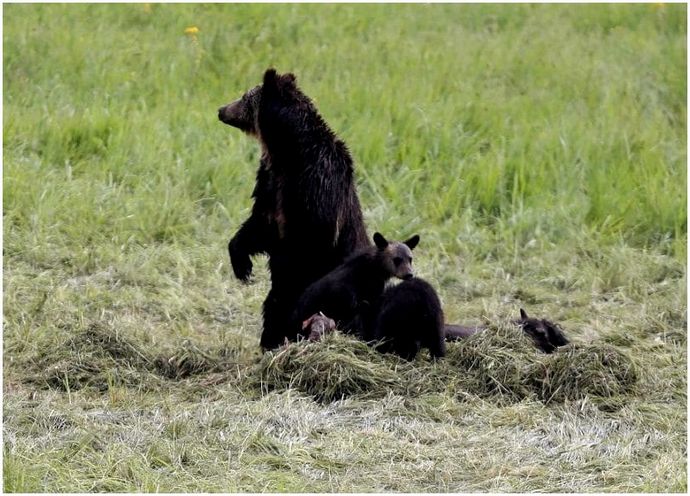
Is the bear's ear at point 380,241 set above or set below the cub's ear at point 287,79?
below

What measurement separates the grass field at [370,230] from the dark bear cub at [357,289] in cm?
33

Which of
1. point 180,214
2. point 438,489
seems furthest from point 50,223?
point 438,489

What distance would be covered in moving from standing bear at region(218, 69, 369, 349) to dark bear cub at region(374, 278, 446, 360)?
22.8 inches

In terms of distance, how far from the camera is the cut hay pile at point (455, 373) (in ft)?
24.7

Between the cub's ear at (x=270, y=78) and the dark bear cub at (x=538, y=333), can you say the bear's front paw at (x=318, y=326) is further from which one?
the cub's ear at (x=270, y=78)

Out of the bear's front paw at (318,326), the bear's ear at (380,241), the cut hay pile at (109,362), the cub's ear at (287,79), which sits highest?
the cub's ear at (287,79)

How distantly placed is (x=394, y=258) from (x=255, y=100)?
1287mm

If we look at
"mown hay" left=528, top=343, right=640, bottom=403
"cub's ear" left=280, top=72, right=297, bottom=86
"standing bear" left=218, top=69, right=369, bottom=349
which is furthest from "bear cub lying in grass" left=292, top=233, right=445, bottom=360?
"cub's ear" left=280, top=72, right=297, bottom=86

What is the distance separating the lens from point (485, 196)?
11.3 meters

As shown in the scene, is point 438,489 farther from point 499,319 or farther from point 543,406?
point 499,319

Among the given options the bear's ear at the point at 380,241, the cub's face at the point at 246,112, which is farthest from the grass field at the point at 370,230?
the cub's face at the point at 246,112

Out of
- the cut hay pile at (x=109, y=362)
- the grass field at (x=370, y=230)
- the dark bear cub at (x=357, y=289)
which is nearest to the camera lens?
the grass field at (x=370, y=230)

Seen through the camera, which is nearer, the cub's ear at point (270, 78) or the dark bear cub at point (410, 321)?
the dark bear cub at point (410, 321)

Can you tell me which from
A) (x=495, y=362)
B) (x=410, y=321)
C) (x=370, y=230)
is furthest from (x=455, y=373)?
(x=370, y=230)
